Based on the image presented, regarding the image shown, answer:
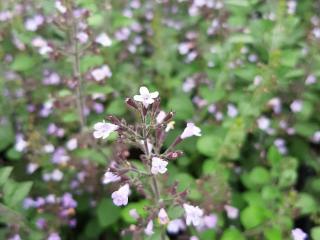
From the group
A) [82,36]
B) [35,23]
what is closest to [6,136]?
[35,23]

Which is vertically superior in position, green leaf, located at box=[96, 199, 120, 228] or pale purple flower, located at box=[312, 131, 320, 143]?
pale purple flower, located at box=[312, 131, 320, 143]

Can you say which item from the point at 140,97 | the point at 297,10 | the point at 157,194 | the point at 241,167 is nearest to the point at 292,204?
the point at 241,167

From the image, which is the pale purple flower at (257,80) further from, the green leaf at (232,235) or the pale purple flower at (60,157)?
the pale purple flower at (60,157)

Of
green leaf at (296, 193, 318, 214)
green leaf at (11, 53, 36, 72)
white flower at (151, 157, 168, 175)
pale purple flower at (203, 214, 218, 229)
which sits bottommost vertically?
green leaf at (296, 193, 318, 214)

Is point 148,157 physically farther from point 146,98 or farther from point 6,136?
point 6,136

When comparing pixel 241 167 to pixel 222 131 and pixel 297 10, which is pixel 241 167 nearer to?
pixel 222 131

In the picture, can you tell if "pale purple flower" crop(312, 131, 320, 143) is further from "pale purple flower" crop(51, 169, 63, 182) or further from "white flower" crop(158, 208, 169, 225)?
"pale purple flower" crop(51, 169, 63, 182)

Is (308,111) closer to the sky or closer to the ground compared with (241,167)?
closer to the sky

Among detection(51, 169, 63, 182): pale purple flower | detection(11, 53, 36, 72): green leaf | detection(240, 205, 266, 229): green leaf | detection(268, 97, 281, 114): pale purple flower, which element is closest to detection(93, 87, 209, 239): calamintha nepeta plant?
detection(240, 205, 266, 229): green leaf
